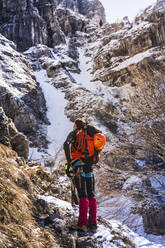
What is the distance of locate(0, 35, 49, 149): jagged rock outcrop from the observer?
17016mm

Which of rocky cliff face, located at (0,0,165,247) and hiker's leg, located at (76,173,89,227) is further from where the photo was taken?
rocky cliff face, located at (0,0,165,247)

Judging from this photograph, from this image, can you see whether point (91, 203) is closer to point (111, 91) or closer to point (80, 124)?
point (80, 124)

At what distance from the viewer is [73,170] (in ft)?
10.1

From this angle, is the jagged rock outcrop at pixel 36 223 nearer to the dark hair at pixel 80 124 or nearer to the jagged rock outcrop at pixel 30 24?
the dark hair at pixel 80 124

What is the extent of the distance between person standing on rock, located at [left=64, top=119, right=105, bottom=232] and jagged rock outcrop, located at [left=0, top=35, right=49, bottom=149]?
1444cm

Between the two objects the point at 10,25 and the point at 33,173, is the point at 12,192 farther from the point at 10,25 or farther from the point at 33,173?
the point at 10,25

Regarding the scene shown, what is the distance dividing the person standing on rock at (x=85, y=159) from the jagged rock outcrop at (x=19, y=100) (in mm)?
14440

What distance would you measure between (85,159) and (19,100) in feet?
52.9

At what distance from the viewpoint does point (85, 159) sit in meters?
3.00

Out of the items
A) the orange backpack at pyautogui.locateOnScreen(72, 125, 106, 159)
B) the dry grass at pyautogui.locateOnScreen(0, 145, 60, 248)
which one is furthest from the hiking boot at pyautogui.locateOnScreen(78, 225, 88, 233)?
the orange backpack at pyautogui.locateOnScreen(72, 125, 106, 159)

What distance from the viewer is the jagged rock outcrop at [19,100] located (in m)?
17.0

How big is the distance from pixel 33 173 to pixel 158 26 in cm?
2839

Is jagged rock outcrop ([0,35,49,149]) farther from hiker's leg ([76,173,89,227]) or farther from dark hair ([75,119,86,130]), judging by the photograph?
hiker's leg ([76,173,89,227])

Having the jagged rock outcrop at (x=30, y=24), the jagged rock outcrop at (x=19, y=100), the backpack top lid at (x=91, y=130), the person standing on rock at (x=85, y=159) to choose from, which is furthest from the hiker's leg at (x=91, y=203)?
the jagged rock outcrop at (x=30, y=24)
